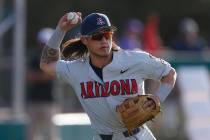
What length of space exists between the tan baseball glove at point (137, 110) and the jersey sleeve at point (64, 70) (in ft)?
1.99

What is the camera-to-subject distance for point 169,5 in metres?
30.5

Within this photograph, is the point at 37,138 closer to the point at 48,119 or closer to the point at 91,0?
the point at 48,119

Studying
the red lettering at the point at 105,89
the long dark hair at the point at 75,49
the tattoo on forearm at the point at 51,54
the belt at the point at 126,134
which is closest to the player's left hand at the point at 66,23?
the long dark hair at the point at 75,49

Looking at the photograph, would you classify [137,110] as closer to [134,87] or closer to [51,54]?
[134,87]

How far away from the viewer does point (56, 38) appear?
28.8 feet

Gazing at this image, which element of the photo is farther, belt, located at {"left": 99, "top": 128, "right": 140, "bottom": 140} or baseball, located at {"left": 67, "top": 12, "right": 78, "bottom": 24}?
baseball, located at {"left": 67, "top": 12, "right": 78, "bottom": 24}

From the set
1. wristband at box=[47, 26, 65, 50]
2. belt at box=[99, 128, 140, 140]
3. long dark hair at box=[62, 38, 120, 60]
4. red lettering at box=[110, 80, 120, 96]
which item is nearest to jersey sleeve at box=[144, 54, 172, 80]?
red lettering at box=[110, 80, 120, 96]

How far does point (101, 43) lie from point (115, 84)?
1.27ft

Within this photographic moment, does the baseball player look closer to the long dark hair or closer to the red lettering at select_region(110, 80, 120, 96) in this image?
the red lettering at select_region(110, 80, 120, 96)

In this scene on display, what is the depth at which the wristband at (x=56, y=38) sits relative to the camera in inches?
343

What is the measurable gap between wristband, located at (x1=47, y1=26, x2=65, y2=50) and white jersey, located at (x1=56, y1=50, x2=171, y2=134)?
50 centimetres

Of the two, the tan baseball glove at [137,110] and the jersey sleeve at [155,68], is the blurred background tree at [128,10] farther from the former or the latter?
the tan baseball glove at [137,110]

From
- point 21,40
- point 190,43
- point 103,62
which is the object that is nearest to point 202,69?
point 190,43

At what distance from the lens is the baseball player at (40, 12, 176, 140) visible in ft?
27.1
